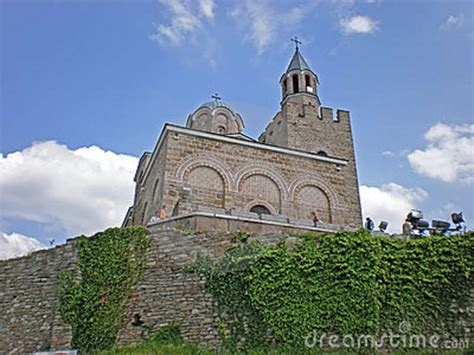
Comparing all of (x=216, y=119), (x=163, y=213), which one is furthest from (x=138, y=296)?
(x=216, y=119)

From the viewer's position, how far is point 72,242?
10070 mm

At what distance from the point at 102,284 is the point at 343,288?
514 centimetres

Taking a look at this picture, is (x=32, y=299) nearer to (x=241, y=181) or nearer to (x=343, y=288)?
(x=343, y=288)

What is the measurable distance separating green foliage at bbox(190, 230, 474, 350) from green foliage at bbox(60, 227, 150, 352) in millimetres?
1854

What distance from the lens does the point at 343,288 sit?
8.47 metres

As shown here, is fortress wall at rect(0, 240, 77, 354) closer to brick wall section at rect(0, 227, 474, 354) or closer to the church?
brick wall section at rect(0, 227, 474, 354)

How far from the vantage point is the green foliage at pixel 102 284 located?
8961 millimetres

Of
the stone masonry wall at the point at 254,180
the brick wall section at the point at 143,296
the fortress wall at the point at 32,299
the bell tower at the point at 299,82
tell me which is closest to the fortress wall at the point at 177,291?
the brick wall section at the point at 143,296

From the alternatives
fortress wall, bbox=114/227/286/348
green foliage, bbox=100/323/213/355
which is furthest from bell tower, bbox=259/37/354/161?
green foliage, bbox=100/323/213/355

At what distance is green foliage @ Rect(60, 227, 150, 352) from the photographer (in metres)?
8.96

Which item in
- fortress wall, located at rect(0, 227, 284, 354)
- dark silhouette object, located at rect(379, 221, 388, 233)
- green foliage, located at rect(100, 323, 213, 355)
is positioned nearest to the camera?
green foliage, located at rect(100, 323, 213, 355)

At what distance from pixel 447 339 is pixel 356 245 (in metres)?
2.41

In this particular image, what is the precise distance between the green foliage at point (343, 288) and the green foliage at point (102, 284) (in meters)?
1.85

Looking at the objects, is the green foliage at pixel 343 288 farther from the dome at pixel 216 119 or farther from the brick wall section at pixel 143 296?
the dome at pixel 216 119
